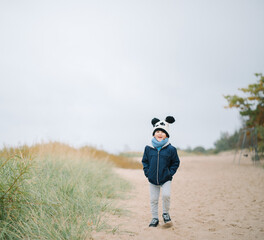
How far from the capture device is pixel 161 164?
13.3 ft

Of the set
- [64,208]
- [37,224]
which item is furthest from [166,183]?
[37,224]

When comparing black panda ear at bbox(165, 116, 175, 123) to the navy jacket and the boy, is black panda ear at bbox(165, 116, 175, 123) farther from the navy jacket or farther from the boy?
the navy jacket

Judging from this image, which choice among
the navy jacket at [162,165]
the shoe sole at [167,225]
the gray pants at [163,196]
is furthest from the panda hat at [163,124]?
the shoe sole at [167,225]

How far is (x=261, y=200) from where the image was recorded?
6.44 meters

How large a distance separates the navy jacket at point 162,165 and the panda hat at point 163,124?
0.28 meters

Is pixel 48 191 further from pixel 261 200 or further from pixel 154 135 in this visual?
pixel 261 200

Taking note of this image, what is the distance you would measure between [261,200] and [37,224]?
5446 millimetres

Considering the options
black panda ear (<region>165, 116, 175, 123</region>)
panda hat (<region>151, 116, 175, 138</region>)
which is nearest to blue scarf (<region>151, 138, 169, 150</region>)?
panda hat (<region>151, 116, 175, 138</region>)

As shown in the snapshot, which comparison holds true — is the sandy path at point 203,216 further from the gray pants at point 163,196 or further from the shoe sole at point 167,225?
the gray pants at point 163,196

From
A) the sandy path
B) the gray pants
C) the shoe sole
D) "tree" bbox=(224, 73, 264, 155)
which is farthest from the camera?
"tree" bbox=(224, 73, 264, 155)

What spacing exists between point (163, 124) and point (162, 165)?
0.69 metres

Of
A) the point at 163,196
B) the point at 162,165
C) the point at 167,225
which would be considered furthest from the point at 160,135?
the point at 167,225

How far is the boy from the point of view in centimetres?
403

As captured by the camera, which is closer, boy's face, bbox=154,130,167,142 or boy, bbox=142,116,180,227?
boy, bbox=142,116,180,227
